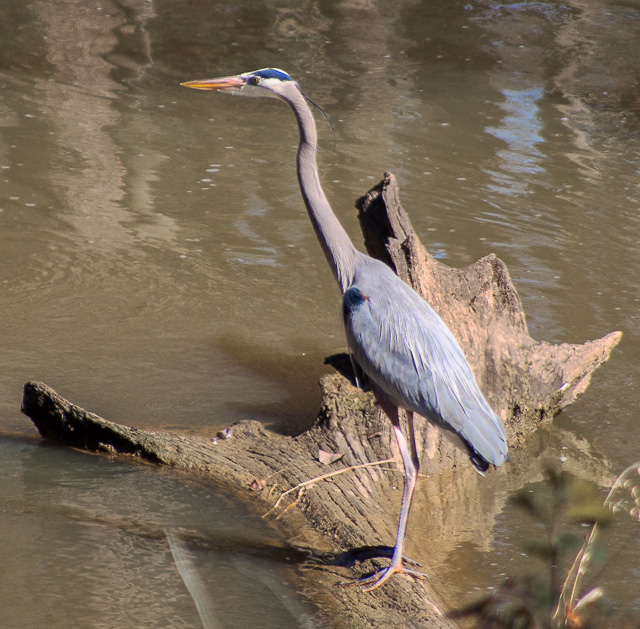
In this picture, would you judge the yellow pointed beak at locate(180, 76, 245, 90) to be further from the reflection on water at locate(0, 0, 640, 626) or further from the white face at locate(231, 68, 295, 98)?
the reflection on water at locate(0, 0, 640, 626)

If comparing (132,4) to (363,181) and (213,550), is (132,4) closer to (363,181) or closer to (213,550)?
(363,181)

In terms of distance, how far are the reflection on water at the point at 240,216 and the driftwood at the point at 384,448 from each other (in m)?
0.10

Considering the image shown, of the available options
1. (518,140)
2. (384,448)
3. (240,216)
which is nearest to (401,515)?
(384,448)

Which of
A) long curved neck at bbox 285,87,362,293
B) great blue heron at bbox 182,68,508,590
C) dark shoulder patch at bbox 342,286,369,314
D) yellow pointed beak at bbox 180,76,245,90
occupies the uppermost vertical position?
yellow pointed beak at bbox 180,76,245,90

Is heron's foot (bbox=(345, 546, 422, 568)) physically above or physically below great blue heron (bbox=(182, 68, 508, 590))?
below

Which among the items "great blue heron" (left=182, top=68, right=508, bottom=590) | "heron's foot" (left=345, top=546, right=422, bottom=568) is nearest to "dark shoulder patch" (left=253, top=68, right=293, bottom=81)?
"great blue heron" (left=182, top=68, right=508, bottom=590)

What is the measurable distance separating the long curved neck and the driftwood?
565mm

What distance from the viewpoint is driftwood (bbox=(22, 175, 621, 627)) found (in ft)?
10.4

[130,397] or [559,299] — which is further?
[559,299]

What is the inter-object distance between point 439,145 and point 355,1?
733cm

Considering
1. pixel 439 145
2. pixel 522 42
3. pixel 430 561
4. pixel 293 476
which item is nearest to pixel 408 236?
pixel 293 476

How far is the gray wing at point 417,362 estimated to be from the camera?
10.6 feet

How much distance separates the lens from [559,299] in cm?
622

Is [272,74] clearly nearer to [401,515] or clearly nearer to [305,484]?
[305,484]
